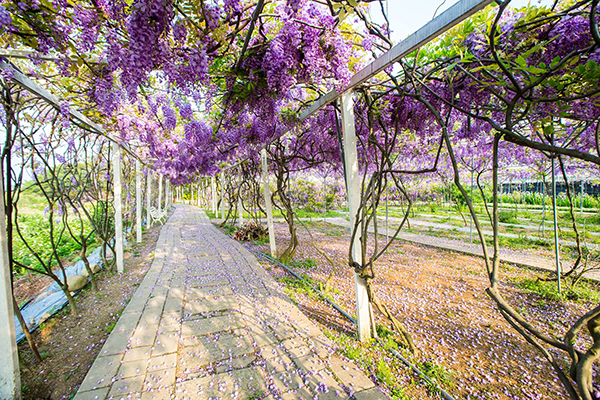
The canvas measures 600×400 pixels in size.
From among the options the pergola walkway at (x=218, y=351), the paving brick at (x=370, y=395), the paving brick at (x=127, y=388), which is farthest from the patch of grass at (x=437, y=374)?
the paving brick at (x=127, y=388)

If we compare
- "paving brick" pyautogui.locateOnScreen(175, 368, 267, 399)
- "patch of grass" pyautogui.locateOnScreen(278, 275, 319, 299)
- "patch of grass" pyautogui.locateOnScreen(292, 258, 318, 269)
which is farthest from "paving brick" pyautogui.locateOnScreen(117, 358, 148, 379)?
"patch of grass" pyautogui.locateOnScreen(292, 258, 318, 269)

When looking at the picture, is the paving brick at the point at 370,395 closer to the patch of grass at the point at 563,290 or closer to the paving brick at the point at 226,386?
the paving brick at the point at 226,386

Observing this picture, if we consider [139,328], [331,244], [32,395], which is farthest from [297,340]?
[331,244]

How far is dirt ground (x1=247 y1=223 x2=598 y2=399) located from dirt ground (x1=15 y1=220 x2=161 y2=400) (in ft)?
6.46

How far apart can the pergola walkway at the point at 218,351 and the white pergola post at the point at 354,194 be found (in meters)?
0.36

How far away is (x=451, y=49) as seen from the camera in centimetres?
210

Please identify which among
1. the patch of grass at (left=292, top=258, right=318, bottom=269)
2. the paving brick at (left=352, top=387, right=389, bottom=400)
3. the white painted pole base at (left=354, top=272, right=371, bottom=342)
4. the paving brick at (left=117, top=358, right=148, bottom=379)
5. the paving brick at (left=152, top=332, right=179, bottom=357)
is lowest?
the paving brick at (left=117, top=358, right=148, bottom=379)

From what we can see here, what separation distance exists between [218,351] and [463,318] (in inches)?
92.8

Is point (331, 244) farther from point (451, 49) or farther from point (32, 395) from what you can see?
point (32, 395)

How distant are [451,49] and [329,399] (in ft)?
8.96

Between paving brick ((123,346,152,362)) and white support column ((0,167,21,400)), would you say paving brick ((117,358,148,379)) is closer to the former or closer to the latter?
paving brick ((123,346,152,362))

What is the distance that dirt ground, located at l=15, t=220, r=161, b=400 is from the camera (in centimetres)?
184

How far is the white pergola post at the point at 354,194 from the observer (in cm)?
215

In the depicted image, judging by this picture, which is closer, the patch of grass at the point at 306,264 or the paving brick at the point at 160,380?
the paving brick at the point at 160,380
